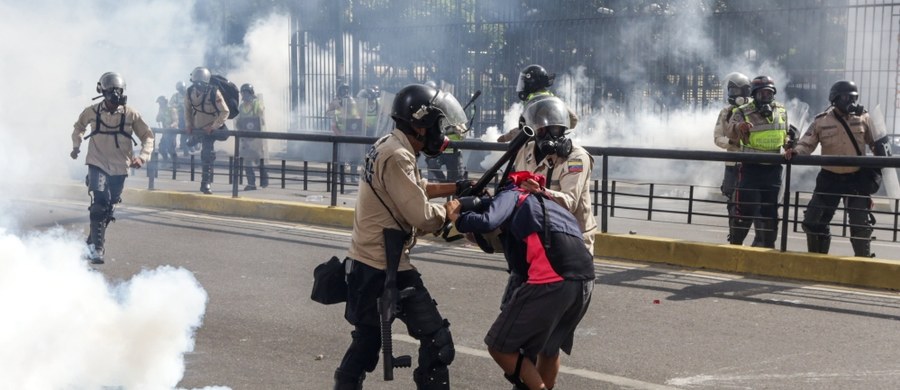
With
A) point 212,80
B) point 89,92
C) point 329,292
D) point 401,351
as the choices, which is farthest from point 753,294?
point 89,92

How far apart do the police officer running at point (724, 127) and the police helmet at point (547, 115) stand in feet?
17.2

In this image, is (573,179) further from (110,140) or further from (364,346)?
(110,140)

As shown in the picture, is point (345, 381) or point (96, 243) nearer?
point (345, 381)

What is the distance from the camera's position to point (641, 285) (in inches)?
359

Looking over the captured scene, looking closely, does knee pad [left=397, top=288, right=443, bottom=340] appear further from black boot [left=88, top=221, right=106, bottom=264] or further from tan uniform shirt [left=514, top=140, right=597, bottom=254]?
black boot [left=88, top=221, right=106, bottom=264]

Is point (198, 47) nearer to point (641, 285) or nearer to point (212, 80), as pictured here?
point (212, 80)

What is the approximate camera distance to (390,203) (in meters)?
4.98

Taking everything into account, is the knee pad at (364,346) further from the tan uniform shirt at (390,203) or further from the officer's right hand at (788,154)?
the officer's right hand at (788,154)

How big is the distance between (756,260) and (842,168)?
1.10 meters

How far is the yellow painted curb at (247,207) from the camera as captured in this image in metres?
13.2

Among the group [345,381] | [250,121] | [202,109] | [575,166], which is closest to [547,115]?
[575,166]

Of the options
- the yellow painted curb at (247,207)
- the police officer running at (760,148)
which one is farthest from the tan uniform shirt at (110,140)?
the police officer running at (760,148)

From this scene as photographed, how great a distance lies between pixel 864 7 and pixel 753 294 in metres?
10.8

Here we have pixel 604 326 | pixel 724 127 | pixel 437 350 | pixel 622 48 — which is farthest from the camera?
pixel 622 48
